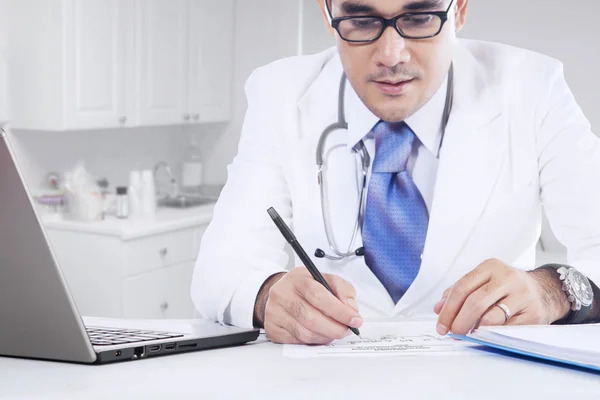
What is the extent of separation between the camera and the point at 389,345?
1084 mm

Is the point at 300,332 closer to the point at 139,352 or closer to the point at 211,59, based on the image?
the point at 139,352

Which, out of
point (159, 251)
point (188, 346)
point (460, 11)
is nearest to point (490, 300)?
point (188, 346)

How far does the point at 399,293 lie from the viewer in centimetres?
164

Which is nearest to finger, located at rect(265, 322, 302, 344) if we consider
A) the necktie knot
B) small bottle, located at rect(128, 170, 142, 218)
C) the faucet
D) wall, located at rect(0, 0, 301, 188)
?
the necktie knot

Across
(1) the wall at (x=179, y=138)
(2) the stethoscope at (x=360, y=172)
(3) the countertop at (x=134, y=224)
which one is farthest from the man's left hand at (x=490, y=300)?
(1) the wall at (x=179, y=138)

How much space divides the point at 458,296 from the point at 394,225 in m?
0.50

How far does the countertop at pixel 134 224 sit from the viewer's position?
3.35 metres

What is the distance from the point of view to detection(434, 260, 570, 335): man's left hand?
111 cm

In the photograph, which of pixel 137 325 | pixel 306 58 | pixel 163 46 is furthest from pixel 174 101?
pixel 137 325

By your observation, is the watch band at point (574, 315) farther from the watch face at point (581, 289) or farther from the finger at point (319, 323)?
the finger at point (319, 323)

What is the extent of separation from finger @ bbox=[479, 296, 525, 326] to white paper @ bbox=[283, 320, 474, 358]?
51 millimetres

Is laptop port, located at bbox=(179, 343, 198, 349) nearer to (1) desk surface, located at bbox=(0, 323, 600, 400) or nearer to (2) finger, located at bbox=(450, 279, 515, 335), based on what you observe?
(1) desk surface, located at bbox=(0, 323, 600, 400)

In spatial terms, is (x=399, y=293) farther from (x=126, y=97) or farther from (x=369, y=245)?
(x=126, y=97)

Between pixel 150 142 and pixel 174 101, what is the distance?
14.9 inches
